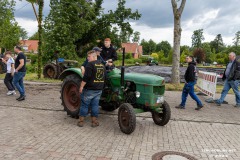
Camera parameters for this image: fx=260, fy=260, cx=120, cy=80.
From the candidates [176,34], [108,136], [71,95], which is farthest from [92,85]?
[176,34]

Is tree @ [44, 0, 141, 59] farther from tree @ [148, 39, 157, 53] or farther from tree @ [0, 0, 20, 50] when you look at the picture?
tree @ [148, 39, 157, 53]

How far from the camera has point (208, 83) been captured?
1071cm

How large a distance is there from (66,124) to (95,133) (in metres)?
0.97

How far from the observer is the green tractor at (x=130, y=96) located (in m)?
5.80

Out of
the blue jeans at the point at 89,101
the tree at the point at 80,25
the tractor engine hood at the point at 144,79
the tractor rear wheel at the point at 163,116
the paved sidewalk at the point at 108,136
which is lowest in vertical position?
the paved sidewalk at the point at 108,136

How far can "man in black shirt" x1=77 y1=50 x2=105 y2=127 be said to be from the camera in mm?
5961

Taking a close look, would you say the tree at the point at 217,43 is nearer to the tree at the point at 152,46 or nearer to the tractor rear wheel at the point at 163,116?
the tree at the point at 152,46

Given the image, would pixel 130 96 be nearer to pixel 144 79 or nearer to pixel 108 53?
pixel 144 79

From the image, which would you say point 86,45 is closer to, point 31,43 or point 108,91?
point 108,91

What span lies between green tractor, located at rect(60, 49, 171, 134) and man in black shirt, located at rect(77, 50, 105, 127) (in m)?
0.47

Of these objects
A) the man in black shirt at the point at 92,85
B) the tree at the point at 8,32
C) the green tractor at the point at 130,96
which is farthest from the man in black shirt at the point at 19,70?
the tree at the point at 8,32

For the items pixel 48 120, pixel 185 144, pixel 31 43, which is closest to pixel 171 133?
pixel 185 144

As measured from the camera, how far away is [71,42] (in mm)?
23906

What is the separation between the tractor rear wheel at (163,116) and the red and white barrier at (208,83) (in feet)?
14.0
